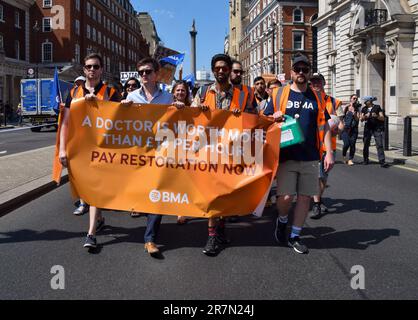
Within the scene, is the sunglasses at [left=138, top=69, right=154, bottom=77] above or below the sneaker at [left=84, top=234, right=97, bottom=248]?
above

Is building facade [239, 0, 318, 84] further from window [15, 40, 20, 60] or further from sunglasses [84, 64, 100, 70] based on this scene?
sunglasses [84, 64, 100, 70]

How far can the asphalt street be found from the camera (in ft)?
12.1

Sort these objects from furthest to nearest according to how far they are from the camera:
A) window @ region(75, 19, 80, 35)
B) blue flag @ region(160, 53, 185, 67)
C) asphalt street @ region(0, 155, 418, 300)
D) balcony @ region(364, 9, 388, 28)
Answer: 1. window @ region(75, 19, 80, 35)
2. balcony @ region(364, 9, 388, 28)
3. blue flag @ region(160, 53, 185, 67)
4. asphalt street @ region(0, 155, 418, 300)

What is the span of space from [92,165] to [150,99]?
986mm

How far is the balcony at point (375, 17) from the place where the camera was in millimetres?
29156

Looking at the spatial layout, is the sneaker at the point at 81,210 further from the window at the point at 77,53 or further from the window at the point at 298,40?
the window at the point at 298,40

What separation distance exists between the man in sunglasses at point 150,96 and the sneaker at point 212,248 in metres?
0.53

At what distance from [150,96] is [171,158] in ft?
2.68

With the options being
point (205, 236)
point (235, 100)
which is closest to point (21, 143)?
point (205, 236)

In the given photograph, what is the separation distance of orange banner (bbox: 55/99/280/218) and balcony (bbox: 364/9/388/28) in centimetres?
2687

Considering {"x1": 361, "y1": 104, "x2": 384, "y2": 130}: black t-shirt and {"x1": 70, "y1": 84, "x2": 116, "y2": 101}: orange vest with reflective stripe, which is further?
{"x1": 361, "y1": 104, "x2": 384, "y2": 130}: black t-shirt

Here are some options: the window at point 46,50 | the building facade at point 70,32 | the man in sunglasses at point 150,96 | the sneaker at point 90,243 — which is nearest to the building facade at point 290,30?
the building facade at point 70,32

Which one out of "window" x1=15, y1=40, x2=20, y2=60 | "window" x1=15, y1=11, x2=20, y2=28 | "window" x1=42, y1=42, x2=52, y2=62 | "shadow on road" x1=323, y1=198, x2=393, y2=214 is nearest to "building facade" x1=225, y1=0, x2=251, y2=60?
"window" x1=42, y1=42, x2=52, y2=62
